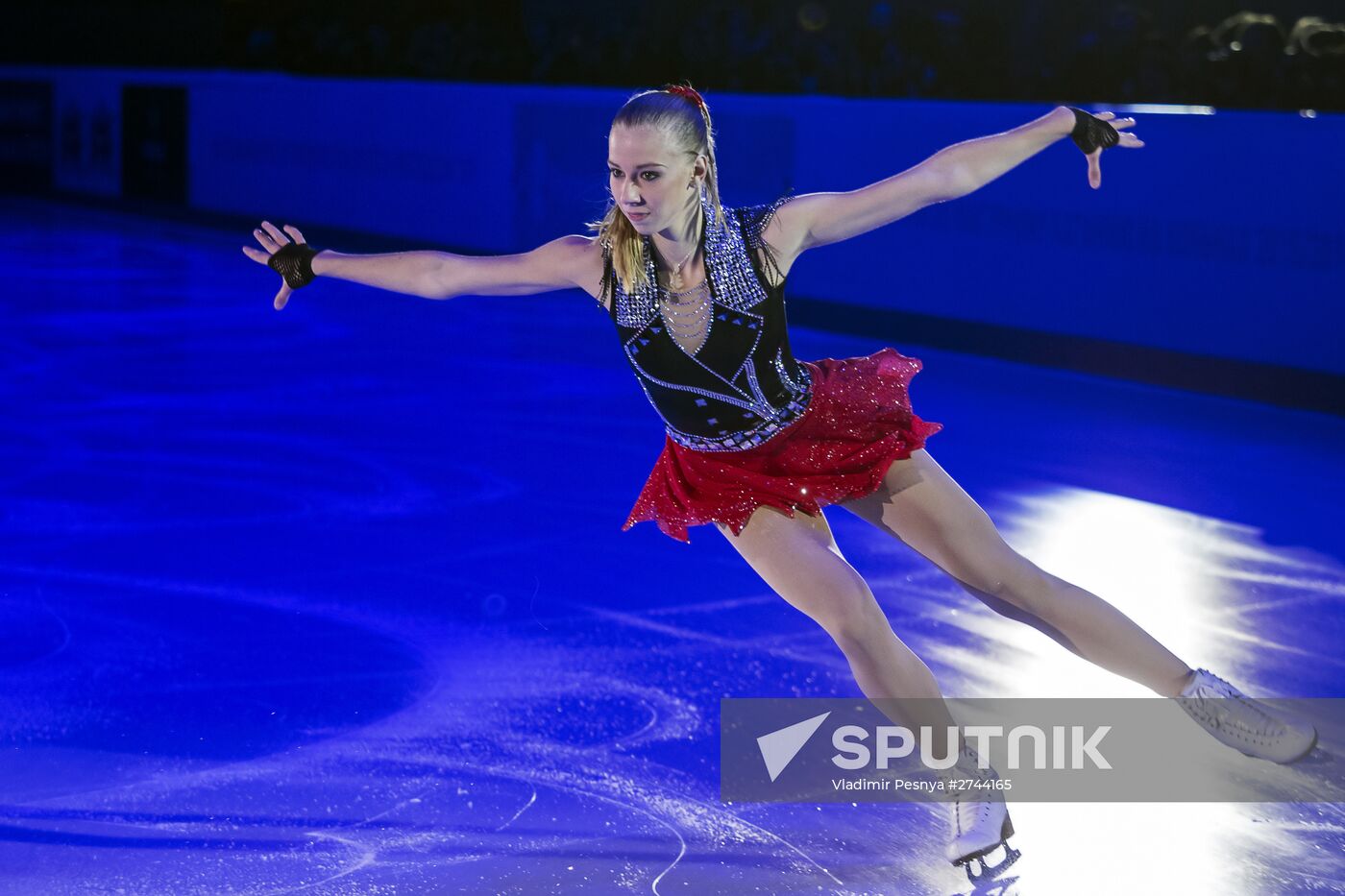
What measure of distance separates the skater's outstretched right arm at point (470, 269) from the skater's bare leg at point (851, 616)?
615 mm

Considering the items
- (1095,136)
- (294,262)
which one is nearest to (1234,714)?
(1095,136)

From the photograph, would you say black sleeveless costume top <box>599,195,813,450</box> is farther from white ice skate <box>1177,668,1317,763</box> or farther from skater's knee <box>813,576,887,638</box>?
white ice skate <box>1177,668,1317,763</box>

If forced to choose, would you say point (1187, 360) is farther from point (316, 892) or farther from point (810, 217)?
point (316, 892)

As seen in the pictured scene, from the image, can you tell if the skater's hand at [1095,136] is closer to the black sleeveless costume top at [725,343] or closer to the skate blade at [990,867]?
the black sleeveless costume top at [725,343]

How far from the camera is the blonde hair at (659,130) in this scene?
2889 mm

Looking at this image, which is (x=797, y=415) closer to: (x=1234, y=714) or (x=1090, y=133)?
(x=1090, y=133)

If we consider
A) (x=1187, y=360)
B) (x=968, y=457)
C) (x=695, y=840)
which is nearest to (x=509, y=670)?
(x=695, y=840)

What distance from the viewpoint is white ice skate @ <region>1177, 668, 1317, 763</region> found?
3.15m

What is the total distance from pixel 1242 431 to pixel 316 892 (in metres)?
5.32

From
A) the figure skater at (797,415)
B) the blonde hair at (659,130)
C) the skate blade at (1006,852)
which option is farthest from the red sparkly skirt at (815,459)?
the skate blade at (1006,852)

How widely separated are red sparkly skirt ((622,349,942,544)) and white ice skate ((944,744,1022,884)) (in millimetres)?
558

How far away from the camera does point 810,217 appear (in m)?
3.08

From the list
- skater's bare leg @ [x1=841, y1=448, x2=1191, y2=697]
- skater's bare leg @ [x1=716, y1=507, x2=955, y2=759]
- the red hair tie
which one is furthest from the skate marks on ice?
the red hair tie

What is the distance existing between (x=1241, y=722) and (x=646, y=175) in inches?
62.0
